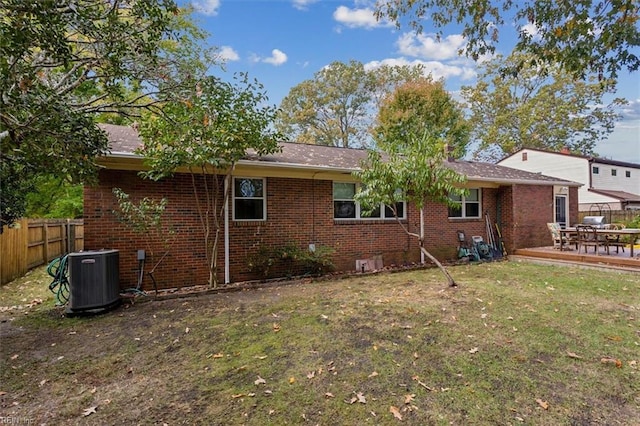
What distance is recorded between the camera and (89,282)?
5816 millimetres

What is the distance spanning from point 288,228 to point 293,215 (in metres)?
0.37

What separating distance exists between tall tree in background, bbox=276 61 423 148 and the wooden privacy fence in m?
20.0

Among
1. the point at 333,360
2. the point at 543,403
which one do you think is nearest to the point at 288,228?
the point at 333,360

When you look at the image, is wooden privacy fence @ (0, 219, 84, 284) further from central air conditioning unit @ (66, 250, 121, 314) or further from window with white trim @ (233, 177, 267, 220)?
window with white trim @ (233, 177, 267, 220)

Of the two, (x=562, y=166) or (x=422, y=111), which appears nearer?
(x=562, y=166)

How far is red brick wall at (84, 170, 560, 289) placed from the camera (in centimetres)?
714

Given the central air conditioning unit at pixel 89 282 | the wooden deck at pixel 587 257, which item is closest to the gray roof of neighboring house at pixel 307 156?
the central air conditioning unit at pixel 89 282

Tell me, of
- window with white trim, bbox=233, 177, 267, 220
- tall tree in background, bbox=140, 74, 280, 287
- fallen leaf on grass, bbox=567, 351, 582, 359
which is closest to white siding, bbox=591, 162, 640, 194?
window with white trim, bbox=233, 177, 267, 220

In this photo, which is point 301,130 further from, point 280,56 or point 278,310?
point 278,310

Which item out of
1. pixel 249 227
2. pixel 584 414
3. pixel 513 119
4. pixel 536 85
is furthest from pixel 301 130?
pixel 584 414

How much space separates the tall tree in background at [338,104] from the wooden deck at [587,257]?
67.5ft

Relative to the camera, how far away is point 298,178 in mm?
9141

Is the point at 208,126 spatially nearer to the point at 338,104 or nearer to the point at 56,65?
the point at 56,65

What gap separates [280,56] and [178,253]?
1140 centimetres
